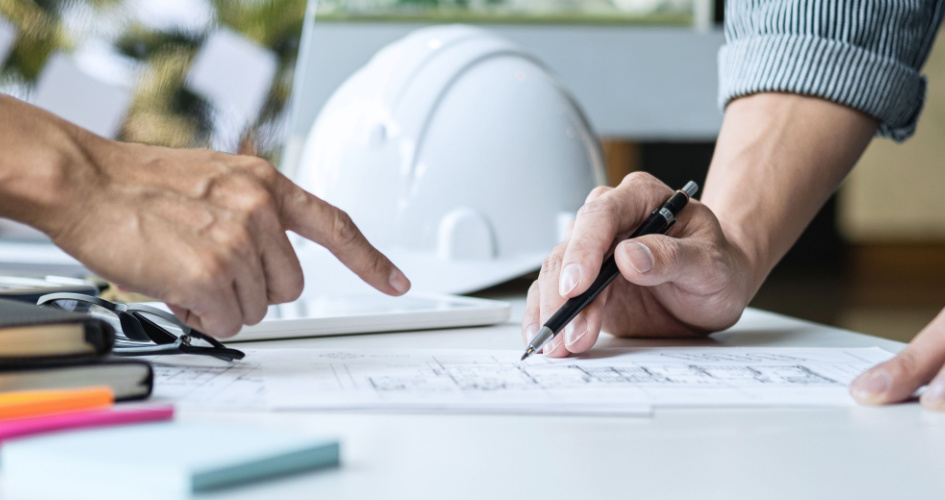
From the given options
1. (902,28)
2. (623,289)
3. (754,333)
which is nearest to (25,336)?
(623,289)

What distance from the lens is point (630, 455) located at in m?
0.39

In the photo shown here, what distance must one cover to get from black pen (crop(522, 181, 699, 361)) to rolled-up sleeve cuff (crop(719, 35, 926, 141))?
0.22 m

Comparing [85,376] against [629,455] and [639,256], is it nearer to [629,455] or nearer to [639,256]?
[629,455]

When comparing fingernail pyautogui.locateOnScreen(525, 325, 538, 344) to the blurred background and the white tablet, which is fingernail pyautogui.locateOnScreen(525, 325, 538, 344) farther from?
the blurred background

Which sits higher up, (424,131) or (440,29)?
(440,29)

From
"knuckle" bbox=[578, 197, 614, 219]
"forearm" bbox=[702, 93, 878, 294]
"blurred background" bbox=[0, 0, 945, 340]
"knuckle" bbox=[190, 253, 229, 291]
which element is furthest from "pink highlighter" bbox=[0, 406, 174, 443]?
"blurred background" bbox=[0, 0, 945, 340]

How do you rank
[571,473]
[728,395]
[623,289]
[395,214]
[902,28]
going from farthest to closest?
[395,214]
[902,28]
[623,289]
[728,395]
[571,473]

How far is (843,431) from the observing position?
438 millimetres

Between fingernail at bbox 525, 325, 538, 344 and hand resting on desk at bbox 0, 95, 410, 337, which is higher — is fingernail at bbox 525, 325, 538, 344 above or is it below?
below

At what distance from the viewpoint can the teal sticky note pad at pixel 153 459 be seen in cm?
30

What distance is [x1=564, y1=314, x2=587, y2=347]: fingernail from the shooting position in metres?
0.61

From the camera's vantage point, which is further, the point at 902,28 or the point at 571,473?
the point at 902,28

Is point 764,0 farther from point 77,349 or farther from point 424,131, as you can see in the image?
point 77,349

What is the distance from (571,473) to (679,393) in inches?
6.2
